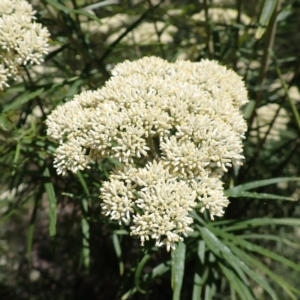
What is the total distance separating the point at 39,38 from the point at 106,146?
33 centimetres

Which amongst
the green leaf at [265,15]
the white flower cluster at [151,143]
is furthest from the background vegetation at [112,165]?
the white flower cluster at [151,143]

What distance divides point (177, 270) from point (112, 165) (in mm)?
634

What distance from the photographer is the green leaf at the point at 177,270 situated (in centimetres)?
86

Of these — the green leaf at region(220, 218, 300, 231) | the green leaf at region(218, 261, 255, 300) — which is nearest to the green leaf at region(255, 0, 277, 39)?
the green leaf at region(220, 218, 300, 231)

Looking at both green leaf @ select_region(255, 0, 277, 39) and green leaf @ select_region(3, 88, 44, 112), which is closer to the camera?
green leaf @ select_region(255, 0, 277, 39)

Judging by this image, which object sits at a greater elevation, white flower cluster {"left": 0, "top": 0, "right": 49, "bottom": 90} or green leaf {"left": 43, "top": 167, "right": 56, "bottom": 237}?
white flower cluster {"left": 0, "top": 0, "right": 49, "bottom": 90}

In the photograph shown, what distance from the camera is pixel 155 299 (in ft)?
5.24

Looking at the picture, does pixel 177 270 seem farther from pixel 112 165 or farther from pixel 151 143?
pixel 112 165

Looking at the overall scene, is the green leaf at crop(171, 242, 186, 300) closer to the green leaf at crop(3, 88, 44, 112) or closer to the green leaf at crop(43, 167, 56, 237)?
the green leaf at crop(43, 167, 56, 237)

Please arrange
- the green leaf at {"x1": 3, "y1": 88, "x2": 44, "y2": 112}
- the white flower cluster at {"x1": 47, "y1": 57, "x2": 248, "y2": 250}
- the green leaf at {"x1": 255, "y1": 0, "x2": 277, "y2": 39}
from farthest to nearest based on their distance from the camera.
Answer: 1. the green leaf at {"x1": 3, "y1": 88, "x2": 44, "y2": 112}
2. the green leaf at {"x1": 255, "y1": 0, "x2": 277, "y2": 39}
3. the white flower cluster at {"x1": 47, "y1": 57, "x2": 248, "y2": 250}

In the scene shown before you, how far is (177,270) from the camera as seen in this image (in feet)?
2.90

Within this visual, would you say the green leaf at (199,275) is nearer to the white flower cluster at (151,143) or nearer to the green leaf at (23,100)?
the white flower cluster at (151,143)

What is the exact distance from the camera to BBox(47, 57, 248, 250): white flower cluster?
0.78 m

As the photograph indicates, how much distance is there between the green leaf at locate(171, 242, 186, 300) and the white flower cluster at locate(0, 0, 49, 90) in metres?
0.51
